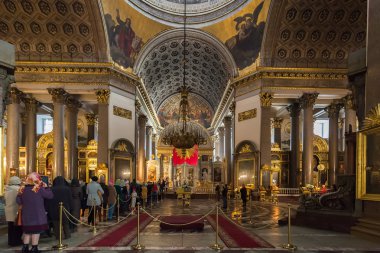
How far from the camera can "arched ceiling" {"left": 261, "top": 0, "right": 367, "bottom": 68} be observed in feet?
60.6

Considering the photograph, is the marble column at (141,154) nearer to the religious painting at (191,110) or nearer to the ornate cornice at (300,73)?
the ornate cornice at (300,73)

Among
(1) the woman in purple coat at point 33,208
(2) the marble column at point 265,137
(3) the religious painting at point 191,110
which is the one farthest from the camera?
(3) the religious painting at point 191,110

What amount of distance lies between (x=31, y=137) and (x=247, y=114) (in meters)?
13.3

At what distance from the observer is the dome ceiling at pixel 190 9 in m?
22.0

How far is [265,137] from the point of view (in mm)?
19750

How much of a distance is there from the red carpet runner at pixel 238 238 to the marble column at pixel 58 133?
1183cm

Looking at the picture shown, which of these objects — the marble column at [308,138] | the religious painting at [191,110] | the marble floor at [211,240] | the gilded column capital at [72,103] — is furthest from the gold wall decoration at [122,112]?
the religious painting at [191,110]

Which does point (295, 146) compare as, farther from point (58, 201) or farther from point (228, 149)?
point (58, 201)

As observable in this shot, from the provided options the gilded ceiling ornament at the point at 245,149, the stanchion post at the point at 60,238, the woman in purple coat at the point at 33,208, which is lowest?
the stanchion post at the point at 60,238

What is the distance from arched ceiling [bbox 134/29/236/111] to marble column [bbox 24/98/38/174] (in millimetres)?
6982

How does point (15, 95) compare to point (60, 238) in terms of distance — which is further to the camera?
point (15, 95)

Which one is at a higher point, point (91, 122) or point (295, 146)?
point (91, 122)

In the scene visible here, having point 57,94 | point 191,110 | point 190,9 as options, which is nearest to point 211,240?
point 57,94

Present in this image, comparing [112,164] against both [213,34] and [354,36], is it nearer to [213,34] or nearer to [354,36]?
[213,34]
